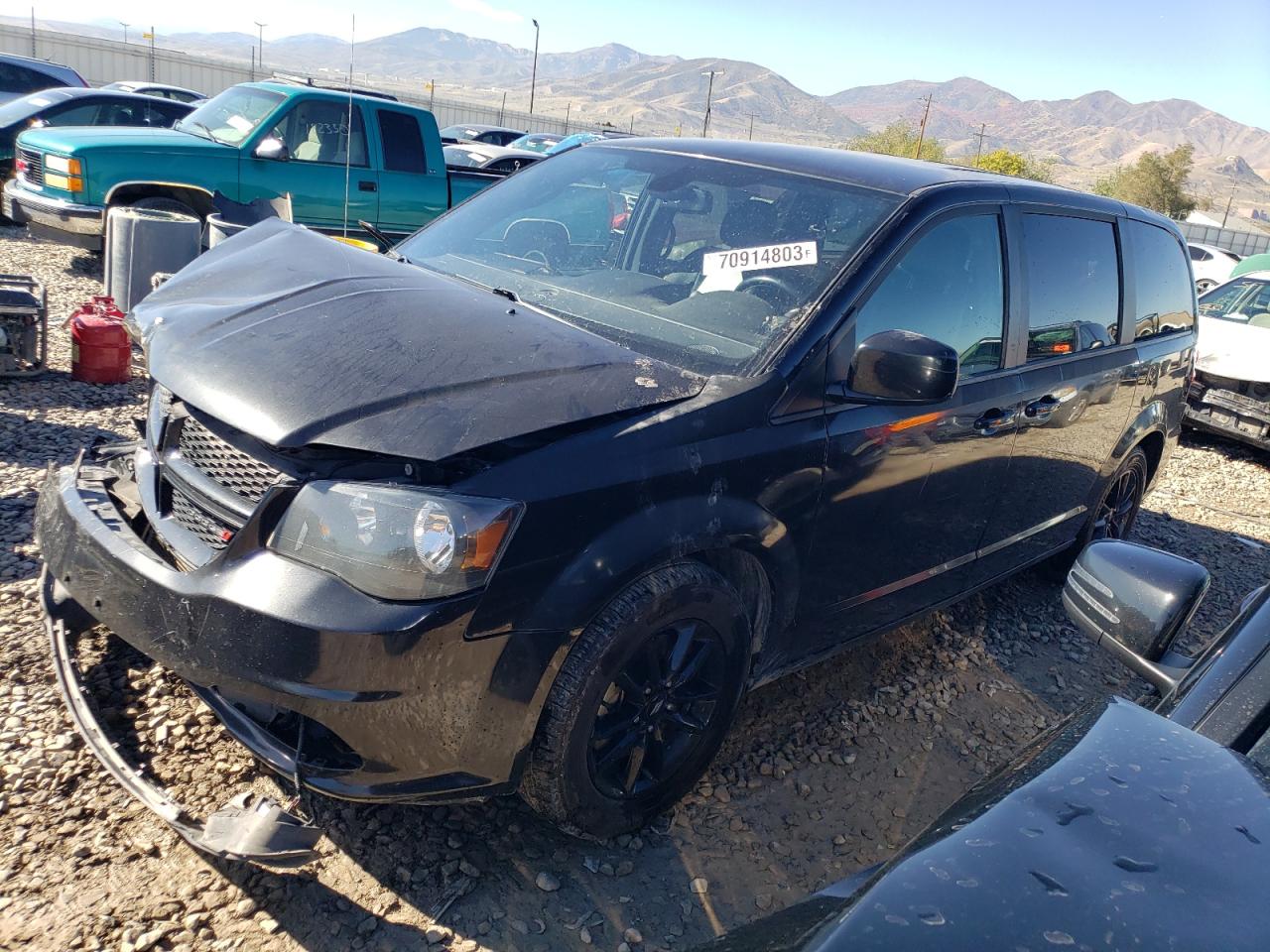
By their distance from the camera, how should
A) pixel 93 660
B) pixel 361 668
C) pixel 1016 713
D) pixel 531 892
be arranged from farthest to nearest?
pixel 1016 713 → pixel 93 660 → pixel 531 892 → pixel 361 668

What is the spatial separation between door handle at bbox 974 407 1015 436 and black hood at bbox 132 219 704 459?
1.37m

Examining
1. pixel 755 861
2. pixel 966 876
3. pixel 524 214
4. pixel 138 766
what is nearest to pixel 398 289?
pixel 524 214

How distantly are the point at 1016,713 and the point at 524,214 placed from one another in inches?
111

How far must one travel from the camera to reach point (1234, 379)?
895 centimetres

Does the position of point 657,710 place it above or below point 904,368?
below

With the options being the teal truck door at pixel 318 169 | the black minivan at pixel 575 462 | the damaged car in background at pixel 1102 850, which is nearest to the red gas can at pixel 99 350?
the black minivan at pixel 575 462

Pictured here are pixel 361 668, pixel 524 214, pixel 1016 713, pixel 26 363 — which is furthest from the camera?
pixel 26 363

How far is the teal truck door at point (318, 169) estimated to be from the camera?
9.33m

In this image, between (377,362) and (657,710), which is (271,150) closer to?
(377,362)

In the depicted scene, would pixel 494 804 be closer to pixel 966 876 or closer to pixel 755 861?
pixel 755 861

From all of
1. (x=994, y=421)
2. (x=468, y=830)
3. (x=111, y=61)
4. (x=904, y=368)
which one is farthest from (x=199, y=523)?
(x=111, y=61)

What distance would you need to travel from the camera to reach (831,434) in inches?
116

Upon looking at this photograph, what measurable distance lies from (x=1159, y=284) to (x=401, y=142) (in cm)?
743

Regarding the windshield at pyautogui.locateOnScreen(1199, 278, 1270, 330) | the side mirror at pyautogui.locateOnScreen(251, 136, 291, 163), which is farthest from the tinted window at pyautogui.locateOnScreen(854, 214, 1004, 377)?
the windshield at pyautogui.locateOnScreen(1199, 278, 1270, 330)
